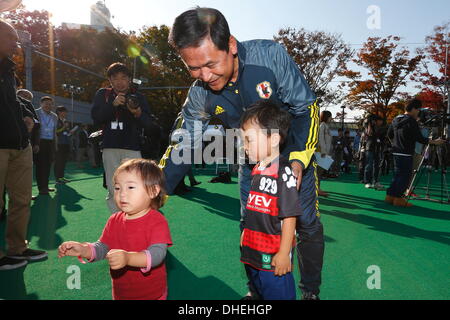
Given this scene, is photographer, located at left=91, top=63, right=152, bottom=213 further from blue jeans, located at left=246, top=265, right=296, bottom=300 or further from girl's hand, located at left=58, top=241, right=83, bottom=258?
blue jeans, located at left=246, top=265, right=296, bottom=300

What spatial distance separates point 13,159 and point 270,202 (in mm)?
2787

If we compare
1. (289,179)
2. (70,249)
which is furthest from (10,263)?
(289,179)

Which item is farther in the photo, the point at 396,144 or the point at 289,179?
the point at 396,144

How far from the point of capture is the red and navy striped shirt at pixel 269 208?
180cm

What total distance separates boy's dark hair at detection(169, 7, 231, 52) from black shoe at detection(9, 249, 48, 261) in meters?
2.83

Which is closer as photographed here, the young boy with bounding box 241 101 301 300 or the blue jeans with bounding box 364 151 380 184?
the young boy with bounding box 241 101 301 300

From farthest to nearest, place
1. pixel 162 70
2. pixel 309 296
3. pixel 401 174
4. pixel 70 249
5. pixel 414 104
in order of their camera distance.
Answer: pixel 162 70 < pixel 401 174 < pixel 414 104 < pixel 309 296 < pixel 70 249

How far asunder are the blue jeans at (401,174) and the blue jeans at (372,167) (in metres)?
2.49

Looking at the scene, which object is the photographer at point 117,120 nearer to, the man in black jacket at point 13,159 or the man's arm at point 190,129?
the man in black jacket at point 13,159

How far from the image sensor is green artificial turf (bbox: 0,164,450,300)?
2762mm

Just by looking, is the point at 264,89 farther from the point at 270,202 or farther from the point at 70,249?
the point at 70,249

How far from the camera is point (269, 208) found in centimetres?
186

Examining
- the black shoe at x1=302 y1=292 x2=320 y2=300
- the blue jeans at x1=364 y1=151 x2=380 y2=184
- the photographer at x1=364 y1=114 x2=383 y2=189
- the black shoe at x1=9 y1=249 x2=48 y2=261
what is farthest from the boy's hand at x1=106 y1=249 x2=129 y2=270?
the blue jeans at x1=364 y1=151 x2=380 y2=184
